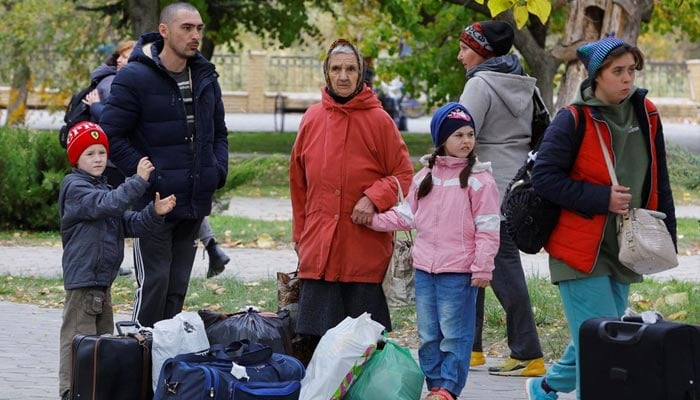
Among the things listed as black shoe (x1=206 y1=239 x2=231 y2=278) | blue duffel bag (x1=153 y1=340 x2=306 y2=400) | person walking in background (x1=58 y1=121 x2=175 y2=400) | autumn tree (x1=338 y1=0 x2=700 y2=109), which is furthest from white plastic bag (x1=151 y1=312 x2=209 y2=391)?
autumn tree (x1=338 y1=0 x2=700 y2=109)

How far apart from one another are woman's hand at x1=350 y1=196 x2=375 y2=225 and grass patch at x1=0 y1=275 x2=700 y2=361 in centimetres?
214

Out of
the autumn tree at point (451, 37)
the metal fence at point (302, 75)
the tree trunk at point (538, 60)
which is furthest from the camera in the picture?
the metal fence at point (302, 75)

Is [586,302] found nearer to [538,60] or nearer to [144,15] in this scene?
[538,60]

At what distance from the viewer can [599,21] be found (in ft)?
55.3

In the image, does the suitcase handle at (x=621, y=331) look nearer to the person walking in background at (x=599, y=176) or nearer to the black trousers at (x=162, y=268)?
the person walking in background at (x=599, y=176)

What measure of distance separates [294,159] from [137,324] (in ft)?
3.89

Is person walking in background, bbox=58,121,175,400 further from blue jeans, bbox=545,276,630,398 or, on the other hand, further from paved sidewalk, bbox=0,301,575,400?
blue jeans, bbox=545,276,630,398

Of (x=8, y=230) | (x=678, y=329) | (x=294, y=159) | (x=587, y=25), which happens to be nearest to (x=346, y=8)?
(x=587, y=25)

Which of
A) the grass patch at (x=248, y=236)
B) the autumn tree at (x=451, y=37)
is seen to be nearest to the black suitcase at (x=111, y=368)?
the grass patch at (x=248, y=236)

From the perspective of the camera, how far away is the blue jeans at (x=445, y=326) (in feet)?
21.3

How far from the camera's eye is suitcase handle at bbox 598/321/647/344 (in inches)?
202

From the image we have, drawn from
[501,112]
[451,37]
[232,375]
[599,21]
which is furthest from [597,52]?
[451,37]

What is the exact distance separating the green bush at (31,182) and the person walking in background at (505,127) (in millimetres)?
7692

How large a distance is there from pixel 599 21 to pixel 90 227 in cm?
1156
